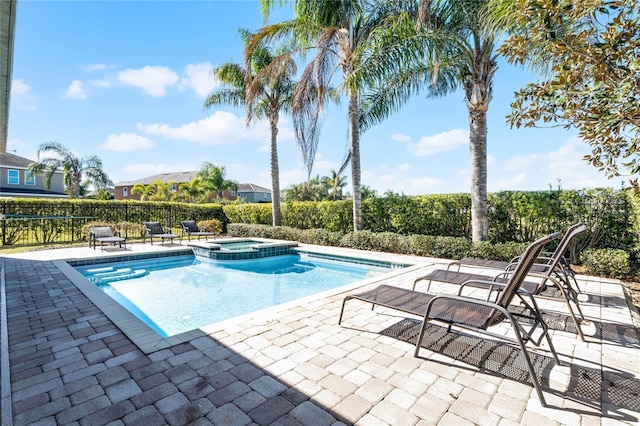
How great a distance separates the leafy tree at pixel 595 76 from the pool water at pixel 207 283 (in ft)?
18.8

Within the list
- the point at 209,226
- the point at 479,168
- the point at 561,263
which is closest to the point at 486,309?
the point at 561,263

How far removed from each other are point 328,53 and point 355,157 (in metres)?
3.52

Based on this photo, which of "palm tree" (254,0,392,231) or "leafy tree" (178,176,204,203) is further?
"leafy tree" (178,176,204,203)

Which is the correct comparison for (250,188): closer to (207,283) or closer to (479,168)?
(207,283)

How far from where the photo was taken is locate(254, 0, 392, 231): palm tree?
9.44 meters

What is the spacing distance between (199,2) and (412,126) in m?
9.68

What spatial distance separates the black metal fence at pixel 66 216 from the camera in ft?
41.1

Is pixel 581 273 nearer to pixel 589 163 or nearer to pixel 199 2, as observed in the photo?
pixel 589 163

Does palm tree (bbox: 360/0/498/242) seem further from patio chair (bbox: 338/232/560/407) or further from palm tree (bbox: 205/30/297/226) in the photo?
palm tree (bbox: 205/30/297/226)

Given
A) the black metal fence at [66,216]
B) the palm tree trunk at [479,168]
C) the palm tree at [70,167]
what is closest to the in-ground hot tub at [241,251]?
the black metal fence at [66,216]

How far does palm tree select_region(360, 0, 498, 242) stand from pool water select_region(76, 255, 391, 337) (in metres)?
3.95

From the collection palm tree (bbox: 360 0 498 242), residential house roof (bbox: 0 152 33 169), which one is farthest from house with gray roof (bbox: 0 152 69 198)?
palm tree (bbox: 360 0 498 242)

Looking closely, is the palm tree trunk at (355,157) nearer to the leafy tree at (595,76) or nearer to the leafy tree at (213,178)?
the leafy tree at (595,76)

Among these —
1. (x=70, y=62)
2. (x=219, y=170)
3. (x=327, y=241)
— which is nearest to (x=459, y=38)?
(x=327, y=241)
